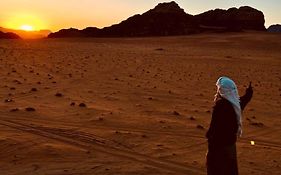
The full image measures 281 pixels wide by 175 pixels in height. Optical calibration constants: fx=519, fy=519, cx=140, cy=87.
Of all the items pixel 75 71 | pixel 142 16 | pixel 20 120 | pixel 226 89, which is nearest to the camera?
pixel 226 89

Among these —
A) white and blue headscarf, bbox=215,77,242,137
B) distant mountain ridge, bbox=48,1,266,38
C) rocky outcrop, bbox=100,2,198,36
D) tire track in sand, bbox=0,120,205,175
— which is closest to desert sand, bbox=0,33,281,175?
tire track in sand, bbox=0,120,205,175

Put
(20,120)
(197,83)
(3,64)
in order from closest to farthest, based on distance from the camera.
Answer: (20,120) < (197,83) < (3,64)

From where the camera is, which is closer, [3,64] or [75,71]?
[75,71]

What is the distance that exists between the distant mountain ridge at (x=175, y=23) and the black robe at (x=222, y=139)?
64155 millimetres

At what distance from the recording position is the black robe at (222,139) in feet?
22.2

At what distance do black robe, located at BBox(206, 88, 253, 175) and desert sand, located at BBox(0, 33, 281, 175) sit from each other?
8.88ft

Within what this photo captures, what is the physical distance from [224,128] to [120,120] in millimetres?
7384

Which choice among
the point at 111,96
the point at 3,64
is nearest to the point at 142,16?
the point at 3,64

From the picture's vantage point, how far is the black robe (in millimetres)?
6754

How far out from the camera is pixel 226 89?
6.72 m

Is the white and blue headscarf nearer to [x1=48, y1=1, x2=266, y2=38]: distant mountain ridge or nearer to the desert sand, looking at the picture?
the desert sand

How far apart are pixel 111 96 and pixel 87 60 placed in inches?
611

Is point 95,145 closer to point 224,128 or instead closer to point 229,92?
point 224,128

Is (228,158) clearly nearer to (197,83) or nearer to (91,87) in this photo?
(91,87)
